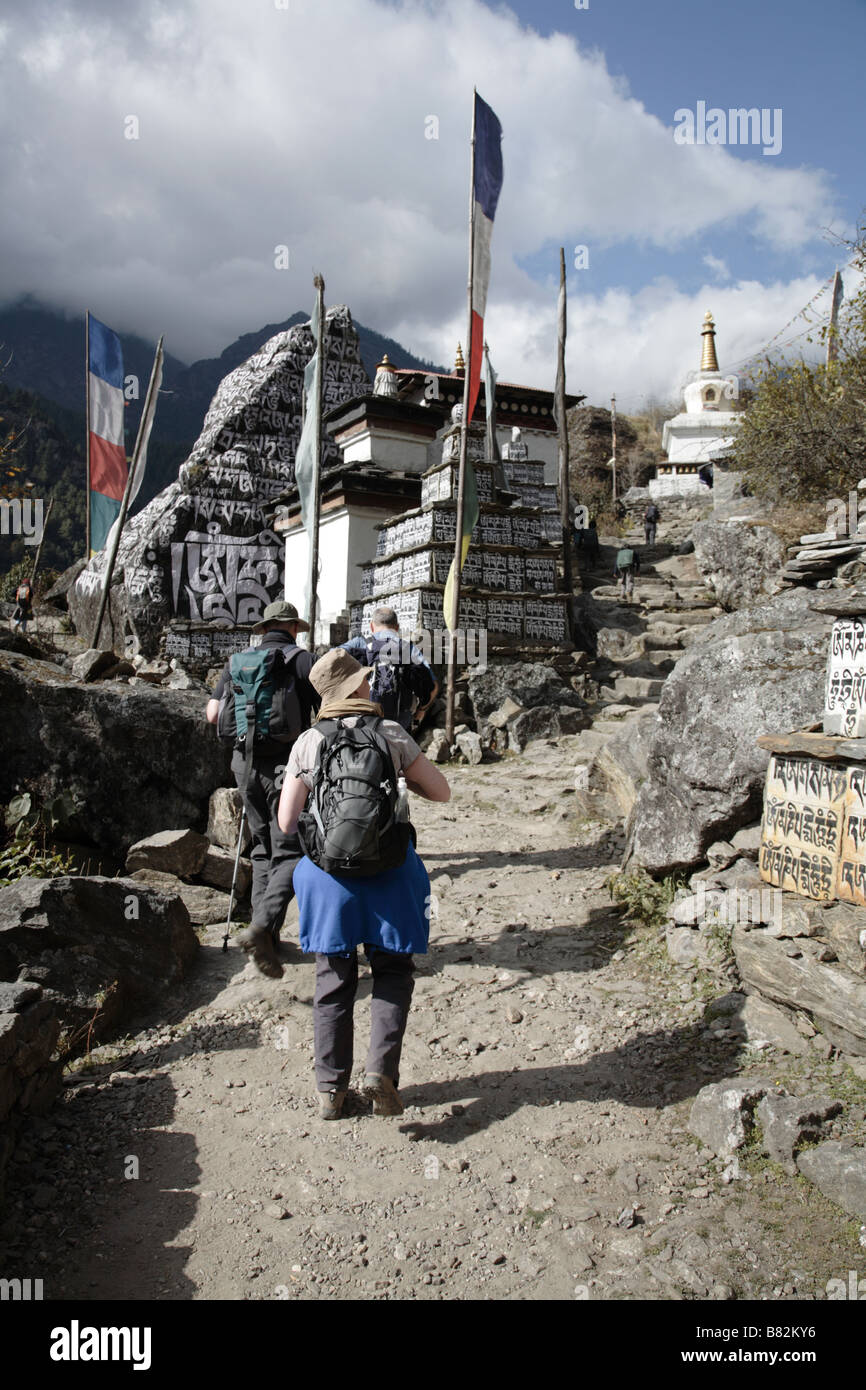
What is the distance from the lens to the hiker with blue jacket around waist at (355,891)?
3.64m

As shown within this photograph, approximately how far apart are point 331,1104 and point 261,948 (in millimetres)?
1434

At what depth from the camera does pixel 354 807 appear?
11.8 feet

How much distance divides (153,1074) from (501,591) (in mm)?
11658

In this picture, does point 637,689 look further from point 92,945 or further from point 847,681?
point 92,945

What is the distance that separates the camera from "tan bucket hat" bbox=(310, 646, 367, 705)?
399 cm

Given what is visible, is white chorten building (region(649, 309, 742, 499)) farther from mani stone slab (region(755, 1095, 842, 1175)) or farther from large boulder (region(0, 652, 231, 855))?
mani stone slab (region(755, 1095, 842, 1175))

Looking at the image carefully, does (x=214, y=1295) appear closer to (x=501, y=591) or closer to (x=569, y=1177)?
(x=569, y=1177)

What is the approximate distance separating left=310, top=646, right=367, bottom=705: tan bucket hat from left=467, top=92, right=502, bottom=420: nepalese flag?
8.95m

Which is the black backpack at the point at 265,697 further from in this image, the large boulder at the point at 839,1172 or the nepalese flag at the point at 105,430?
the nepalese flag at the point at 105,430

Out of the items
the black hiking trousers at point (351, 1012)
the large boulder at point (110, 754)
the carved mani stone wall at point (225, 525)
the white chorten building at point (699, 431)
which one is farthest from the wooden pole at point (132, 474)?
the white chorten building at point (699, 431)

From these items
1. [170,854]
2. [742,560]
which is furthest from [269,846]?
[742,560]

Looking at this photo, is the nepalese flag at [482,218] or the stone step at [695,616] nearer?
the nepalese flag at [482,218]

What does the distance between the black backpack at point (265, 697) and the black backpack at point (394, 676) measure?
40.9 inches

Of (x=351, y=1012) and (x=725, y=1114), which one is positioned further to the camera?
(x=351, y=1012)
